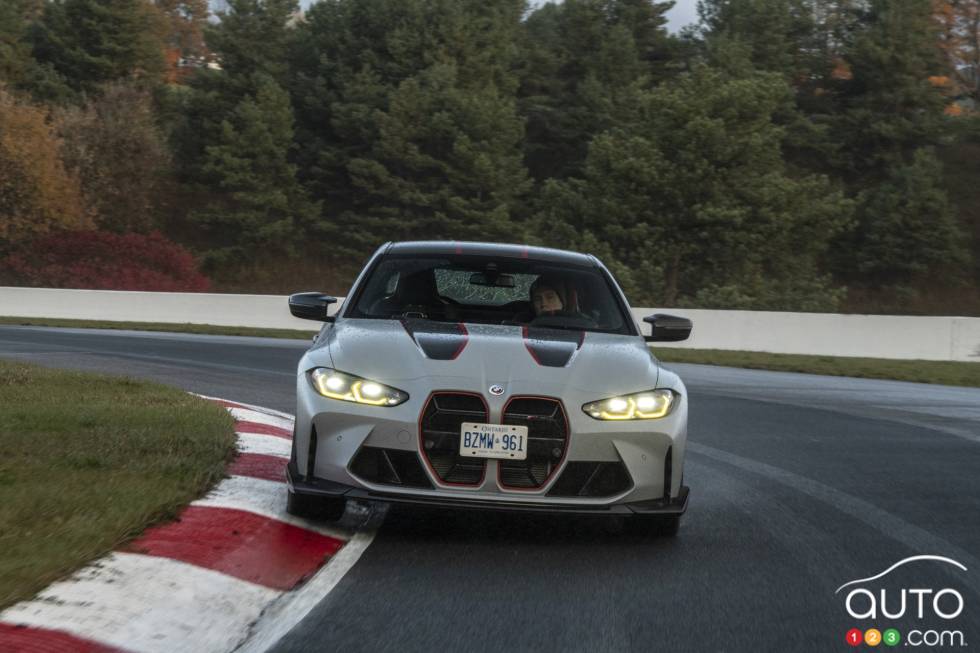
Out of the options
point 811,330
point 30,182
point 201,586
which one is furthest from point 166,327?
point 30,182

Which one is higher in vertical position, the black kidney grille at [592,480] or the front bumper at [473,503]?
the black kidney grille at [592,480]

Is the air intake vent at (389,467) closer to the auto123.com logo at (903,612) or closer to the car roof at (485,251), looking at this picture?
the auto123.com logo at (903,612)

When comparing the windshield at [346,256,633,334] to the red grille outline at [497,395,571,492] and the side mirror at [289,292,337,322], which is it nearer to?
the side mirror at [289,292,337,322]

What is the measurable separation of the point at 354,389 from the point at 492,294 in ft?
6.47

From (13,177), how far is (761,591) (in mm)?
61985

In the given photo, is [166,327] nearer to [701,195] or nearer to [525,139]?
[701,195]

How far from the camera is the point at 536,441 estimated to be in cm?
619

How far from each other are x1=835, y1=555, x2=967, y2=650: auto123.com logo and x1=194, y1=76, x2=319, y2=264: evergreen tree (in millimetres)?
64525

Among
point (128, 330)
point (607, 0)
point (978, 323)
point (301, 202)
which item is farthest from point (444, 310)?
point (607, 0)

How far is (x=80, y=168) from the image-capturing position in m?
70.0

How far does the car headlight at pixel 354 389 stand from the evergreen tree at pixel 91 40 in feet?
255

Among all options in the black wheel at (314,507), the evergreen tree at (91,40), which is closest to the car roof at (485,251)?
the black wheel at (314,507)

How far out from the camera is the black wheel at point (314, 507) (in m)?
6.61

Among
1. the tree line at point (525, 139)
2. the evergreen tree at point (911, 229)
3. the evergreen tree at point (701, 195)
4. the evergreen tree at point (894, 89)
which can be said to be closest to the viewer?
the evergreen tree at point (701, 195)
